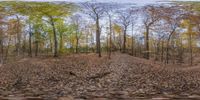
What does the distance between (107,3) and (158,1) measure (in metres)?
0.50

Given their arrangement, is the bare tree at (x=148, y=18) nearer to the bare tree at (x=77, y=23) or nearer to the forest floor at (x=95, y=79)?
the forest floor at (x=95, y=79)

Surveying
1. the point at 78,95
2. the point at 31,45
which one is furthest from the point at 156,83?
the point at 31,45

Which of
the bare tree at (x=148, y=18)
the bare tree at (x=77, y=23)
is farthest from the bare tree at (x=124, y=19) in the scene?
the bare tree at (x=77, y=23)

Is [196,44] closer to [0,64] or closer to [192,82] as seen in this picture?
[192,82]

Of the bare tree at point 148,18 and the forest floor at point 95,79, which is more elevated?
the bare tree at point 148,18

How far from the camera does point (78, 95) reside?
4930mm

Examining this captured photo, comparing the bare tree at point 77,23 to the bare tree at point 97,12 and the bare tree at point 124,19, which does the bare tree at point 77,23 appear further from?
the bare tree at point 124,19

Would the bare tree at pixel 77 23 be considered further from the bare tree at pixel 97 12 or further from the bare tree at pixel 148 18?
the bare tree at pixel 148 18

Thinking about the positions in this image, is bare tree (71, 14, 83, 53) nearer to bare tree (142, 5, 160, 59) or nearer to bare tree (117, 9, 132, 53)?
bare tree (117, 9, 132, 53)

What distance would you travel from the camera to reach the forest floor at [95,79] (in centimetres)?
491

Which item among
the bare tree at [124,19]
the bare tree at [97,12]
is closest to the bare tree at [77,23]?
the bare tree at [97,12]

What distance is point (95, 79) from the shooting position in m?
5.00

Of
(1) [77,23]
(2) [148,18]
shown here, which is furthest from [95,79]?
(2) [148,18]

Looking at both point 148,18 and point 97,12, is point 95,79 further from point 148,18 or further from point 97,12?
point 148,18
